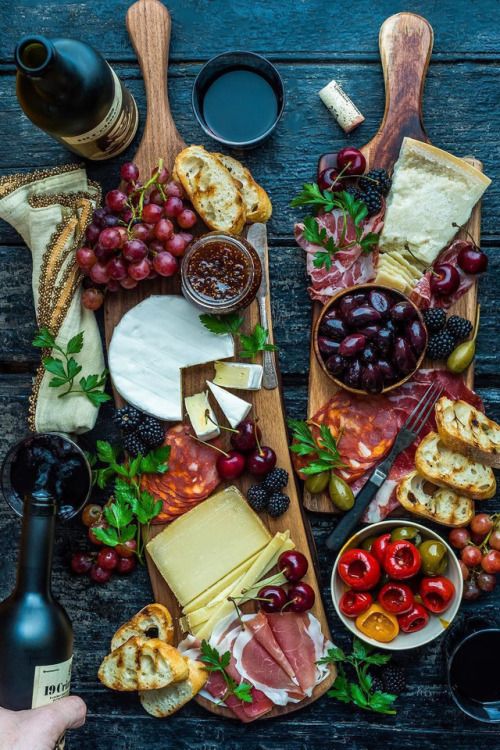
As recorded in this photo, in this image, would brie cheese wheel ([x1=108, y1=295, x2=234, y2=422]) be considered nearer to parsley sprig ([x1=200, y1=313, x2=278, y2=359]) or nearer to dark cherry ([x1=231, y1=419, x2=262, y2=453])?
parsley sprig ([x1=200, y1=313, x2=278, y2=359])

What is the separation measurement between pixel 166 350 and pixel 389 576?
759 millimetres

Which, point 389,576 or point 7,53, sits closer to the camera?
point 389,576

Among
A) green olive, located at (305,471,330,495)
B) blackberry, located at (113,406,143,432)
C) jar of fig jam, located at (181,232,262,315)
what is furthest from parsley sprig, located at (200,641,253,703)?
jar of fig jam, located at (181,232,262,315)

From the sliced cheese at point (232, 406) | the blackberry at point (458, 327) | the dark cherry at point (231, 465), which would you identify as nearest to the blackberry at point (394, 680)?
the dark cherry at point (231, 465)

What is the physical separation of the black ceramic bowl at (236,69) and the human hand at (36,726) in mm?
1330

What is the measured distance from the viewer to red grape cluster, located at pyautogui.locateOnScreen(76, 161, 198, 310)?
68.6 inches

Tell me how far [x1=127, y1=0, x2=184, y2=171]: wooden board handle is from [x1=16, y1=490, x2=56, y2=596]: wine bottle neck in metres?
0.88

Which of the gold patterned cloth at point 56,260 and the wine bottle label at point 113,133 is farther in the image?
the gold patterned cloth at point 56,260

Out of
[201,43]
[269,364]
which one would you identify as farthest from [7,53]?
[269,364]

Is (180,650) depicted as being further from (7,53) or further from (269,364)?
(7,53)

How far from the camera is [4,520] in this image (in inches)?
76.0

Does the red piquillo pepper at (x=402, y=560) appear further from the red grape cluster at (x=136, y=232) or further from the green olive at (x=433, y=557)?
the red grape cluster at (x=136, y=232)

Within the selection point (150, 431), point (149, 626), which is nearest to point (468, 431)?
point (150, 431)

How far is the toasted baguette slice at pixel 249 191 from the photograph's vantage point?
5.90ft
